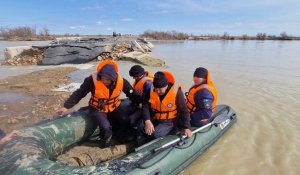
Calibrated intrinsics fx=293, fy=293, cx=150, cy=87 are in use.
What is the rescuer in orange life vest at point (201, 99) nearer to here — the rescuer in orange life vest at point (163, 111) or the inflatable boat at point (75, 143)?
the inflatable boat at point (75, 143)

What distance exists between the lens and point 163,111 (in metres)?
3.81

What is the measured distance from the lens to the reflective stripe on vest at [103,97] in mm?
3852

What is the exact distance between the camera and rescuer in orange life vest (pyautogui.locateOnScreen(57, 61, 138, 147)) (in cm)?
379

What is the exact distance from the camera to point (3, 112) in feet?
18.1

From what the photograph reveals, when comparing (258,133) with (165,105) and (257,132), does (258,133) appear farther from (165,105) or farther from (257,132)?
(165,105)

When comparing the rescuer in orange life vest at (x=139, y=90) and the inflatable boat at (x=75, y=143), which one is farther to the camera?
the rescuer in orange life vest at (x=139, y=90)

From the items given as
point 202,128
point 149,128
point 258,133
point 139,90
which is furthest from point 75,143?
point 258,133

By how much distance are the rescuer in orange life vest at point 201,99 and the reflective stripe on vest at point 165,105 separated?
379mm

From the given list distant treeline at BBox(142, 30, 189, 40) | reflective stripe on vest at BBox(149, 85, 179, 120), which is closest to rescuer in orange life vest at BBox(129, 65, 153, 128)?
reflective stripe on vest at BBox(149, 85, 179, 120)

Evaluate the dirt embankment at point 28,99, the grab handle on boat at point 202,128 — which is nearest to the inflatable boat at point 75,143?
the grab handle on boat at point 202,128

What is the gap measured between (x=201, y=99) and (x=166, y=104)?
520 millimetres

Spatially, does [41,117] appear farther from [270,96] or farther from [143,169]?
[270,96]

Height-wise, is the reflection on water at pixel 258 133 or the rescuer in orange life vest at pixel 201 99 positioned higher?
the rescuer in orange life vest at pixel 201 99

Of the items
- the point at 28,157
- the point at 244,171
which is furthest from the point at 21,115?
the point at 244,171
